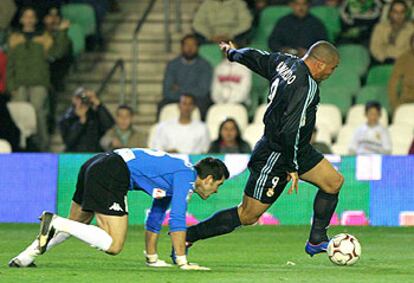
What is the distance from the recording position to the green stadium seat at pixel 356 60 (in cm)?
2200

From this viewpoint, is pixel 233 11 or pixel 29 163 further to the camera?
pixel 233 11

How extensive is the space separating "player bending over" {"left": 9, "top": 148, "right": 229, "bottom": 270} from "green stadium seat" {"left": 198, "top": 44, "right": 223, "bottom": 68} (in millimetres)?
10443

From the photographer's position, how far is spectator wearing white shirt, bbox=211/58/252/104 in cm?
2152

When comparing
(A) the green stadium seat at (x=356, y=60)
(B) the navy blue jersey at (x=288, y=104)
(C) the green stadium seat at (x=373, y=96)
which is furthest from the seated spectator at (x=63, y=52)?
(B) the navy blue jersey at (x=288, y=104)

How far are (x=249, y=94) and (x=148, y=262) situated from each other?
9.57 meters

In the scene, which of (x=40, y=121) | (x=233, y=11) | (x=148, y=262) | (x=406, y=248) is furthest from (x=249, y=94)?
(x=148, y=262)

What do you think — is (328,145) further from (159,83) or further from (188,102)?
(159,83)

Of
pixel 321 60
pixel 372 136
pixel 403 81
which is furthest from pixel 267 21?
pixel 321 60

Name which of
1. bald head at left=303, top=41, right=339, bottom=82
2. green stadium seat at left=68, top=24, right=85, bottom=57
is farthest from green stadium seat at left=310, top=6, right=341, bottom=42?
bald head at left=303, top=41, right=339, bottom=82

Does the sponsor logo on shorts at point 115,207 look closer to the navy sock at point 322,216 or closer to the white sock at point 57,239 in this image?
the white sock at point 57,239

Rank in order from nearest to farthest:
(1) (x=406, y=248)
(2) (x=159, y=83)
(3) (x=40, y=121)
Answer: (1) (x=406, y=248) → (3) (x=40, y=121) → (2) (x=159, y=83)

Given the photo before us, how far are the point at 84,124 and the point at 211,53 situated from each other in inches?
113

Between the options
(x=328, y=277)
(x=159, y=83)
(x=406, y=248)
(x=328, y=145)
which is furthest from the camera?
(x=159, y=83)

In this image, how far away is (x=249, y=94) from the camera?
2181 cm
